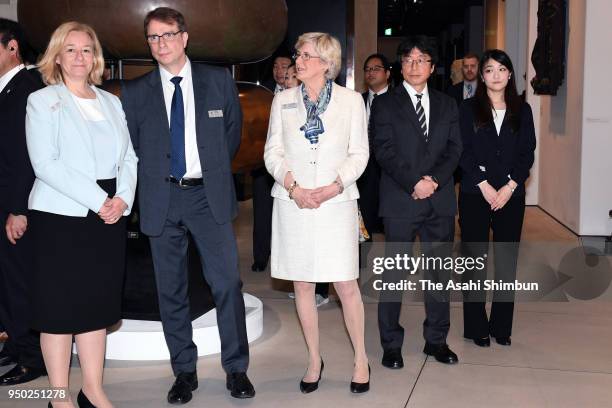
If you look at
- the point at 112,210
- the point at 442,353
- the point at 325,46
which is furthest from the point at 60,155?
the point at 442,353

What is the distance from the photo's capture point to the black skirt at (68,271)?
2.93 m

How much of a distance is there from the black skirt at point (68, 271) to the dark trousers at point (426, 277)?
4.34ft

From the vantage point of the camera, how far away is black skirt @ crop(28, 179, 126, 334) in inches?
115

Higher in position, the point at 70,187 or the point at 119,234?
the point at 70,187

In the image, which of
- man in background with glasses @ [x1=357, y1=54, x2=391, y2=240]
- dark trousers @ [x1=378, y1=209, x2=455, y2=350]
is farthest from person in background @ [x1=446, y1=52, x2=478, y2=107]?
dark trousers @ [x1=378, y1=209, x2=455, y2=350]

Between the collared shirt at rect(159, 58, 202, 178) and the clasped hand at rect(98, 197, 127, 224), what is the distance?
1.21ft

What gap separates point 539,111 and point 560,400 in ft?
20.8

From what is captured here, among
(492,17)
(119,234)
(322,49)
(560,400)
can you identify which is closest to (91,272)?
(119,234)

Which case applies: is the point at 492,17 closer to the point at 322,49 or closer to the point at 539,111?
the point at 539,111

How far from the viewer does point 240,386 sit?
3.42m

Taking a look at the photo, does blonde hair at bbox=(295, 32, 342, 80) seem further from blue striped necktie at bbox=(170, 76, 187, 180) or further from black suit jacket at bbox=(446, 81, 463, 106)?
black suit jacket at bbox=(446, 81, 463, 106)

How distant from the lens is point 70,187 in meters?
2.87

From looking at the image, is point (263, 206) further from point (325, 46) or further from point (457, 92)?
point (325, 46)

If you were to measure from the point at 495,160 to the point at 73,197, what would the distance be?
2049 mm
